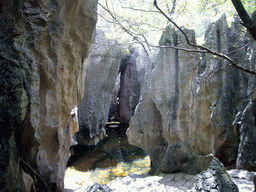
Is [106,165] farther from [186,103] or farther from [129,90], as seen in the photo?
[129,90]

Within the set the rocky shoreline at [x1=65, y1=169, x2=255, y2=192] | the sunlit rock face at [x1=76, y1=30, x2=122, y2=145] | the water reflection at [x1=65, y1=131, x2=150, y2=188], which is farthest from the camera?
the sunlit rock face at [x1=76, y1=30, x2=122, y2=145]

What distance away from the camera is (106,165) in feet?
25.5

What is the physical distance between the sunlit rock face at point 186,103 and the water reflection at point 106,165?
1.59m

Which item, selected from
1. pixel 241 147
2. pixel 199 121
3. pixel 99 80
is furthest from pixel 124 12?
pixel 241 147

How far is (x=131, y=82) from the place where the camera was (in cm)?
1688

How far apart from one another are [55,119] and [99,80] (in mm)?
6818

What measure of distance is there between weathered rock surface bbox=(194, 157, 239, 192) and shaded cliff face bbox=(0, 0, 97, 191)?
1739mm

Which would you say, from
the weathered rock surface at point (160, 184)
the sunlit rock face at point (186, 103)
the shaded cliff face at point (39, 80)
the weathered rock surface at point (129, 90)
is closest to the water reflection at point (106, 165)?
the weathered rock surface at point (160, 184)

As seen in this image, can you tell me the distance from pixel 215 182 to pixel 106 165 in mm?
6167

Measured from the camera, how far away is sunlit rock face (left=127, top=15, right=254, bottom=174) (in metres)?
5.17

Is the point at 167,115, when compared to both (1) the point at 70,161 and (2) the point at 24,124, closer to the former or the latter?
(2) the point at 24,124

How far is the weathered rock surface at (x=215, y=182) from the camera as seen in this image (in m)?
2.09

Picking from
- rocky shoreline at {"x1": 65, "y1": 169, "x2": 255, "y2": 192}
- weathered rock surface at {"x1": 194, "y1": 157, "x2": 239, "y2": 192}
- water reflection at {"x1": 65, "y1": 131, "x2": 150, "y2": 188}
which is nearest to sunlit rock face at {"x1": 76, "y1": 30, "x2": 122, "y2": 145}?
water reflection at {"x1": 65, "y1": 131, "x2": 150, "y2": 188}

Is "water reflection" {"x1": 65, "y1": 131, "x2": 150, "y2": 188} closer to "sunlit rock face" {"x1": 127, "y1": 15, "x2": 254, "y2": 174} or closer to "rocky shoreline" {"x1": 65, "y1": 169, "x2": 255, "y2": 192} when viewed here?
"rocky shoreline" {"x1": 65, "y1": 169, "x2": 255, "y2": 192}
